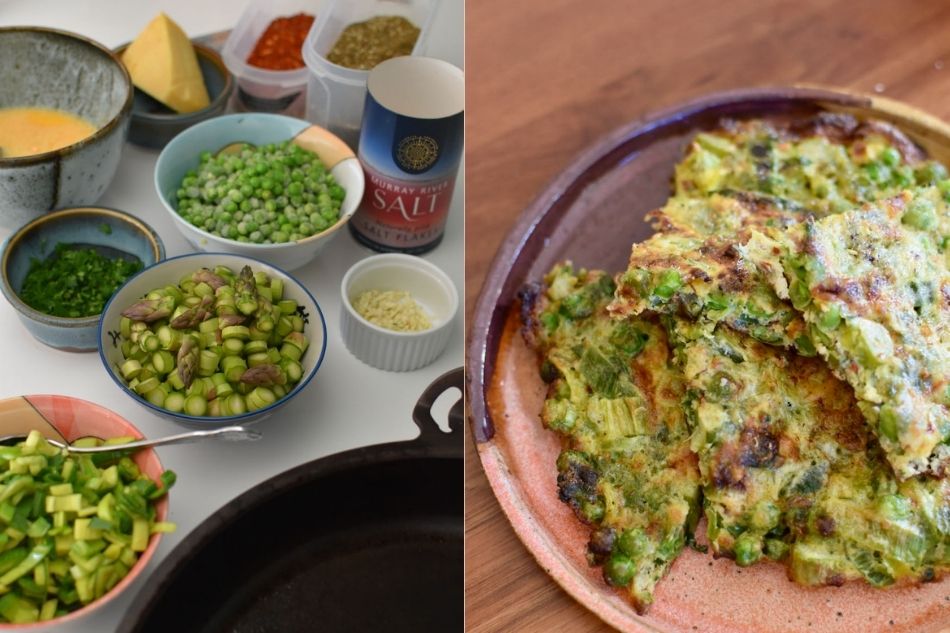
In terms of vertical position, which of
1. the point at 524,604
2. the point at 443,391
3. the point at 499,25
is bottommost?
the point at 524,604

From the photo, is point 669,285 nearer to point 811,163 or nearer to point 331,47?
point 811,163

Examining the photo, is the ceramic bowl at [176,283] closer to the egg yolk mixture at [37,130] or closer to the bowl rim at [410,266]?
the bowl rim at [410,266]

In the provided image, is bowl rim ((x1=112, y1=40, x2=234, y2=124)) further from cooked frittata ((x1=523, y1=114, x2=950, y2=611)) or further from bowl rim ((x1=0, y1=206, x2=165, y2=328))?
cooked frittata ((x1=523, y1=114, x2=950, y2=611))

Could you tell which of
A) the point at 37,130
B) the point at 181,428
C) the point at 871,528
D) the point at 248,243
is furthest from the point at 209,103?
the point at 871,528

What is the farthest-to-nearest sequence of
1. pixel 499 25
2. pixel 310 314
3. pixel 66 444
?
pixel 499 25, pixel 310 314, pixel 66 444

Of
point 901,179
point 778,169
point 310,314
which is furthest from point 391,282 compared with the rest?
point 901,179

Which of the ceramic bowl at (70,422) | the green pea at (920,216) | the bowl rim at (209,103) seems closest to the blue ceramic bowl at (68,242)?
the ceramic bowl at (70,422)

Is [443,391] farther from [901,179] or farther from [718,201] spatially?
[901,179]
